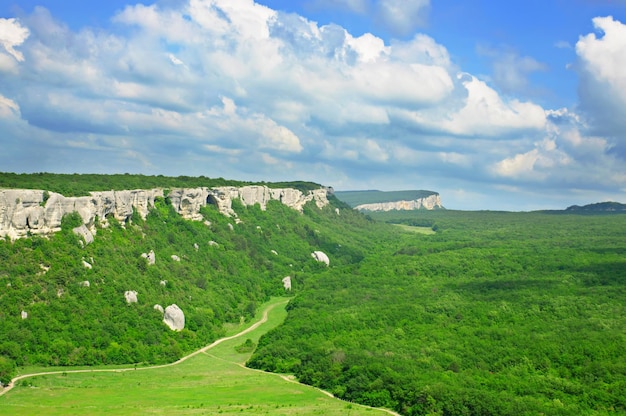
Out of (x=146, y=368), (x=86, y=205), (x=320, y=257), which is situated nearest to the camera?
(x=146, y=368)

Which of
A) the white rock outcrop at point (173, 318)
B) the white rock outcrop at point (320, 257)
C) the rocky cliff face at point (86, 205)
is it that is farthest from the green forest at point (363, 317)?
the white rock outcrop at point (320, 257)

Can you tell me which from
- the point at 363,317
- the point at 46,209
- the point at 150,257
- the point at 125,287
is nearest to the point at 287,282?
the point at 150,257

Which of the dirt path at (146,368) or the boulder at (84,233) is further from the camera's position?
the boulder at (84,233)

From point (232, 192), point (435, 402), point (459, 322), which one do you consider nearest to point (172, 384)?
point (435, 402)

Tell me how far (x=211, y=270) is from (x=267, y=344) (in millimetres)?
37111

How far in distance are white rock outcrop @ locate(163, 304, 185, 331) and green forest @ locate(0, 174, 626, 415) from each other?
1706 mm

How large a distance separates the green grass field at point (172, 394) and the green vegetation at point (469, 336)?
486cm

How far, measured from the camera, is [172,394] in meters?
72.1

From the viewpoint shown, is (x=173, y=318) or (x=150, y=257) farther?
(x=150, y=257)

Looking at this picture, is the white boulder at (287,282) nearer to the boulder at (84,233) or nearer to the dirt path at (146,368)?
the dirt path at (146,368)

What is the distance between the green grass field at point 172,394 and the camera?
214ft

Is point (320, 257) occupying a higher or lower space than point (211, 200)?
lower

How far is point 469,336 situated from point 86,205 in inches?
2484

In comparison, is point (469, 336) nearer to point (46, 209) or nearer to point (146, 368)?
point (146, 368)
